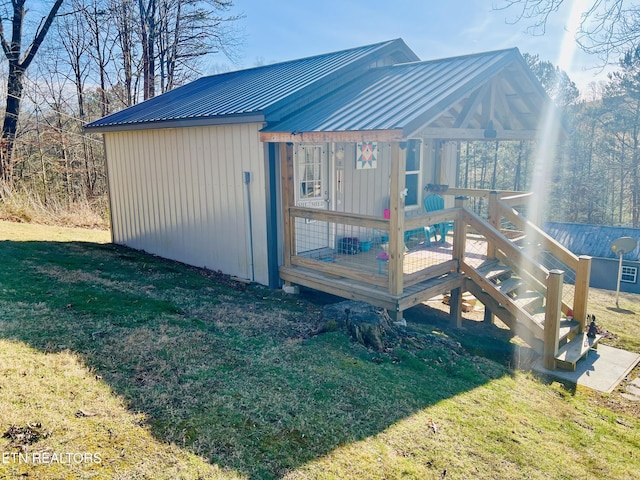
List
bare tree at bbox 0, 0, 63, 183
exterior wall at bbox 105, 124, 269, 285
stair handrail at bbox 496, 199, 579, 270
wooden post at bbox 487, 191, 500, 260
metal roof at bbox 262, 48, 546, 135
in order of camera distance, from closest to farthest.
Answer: metal roof at bbox 262, 48, 546, 135, stair handrail at bbox 496, 199, 579, 270, wooden post at bbox 487, 191, 500, 260, exterior wall at bbox 105, 124, 269, 285, bare tree at bbox 0, 0, 63, 183

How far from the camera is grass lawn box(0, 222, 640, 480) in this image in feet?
10.5

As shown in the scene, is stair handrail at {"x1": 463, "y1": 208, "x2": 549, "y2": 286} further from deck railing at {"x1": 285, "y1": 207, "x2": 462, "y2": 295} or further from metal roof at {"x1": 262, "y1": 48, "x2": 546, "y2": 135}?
metal roof at {"x1": 262, "y1": 48, "x2": 546, "y2": 135}

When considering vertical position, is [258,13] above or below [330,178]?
above

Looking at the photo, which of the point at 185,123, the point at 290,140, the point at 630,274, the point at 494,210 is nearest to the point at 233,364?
the point at 290,140

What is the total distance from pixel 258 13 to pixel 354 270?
21.0m

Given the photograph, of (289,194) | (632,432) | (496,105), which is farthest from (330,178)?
(632,432)

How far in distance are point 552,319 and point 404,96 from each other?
3421 millimetres

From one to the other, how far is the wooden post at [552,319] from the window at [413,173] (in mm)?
4345

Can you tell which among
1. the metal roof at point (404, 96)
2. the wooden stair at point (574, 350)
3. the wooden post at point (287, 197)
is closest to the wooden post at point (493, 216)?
the wooden stair at point (574, 350)

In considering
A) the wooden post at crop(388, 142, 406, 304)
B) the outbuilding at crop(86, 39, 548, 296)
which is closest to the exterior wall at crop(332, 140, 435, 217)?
the outbuilding at crop(86, 39, 548, 296)

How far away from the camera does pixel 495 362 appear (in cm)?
584

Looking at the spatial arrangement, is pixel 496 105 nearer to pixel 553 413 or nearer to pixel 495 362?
pixel 495 362

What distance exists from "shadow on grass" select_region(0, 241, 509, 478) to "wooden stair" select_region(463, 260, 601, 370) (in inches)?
21.9

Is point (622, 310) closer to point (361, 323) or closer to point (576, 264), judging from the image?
point (576, 264)
